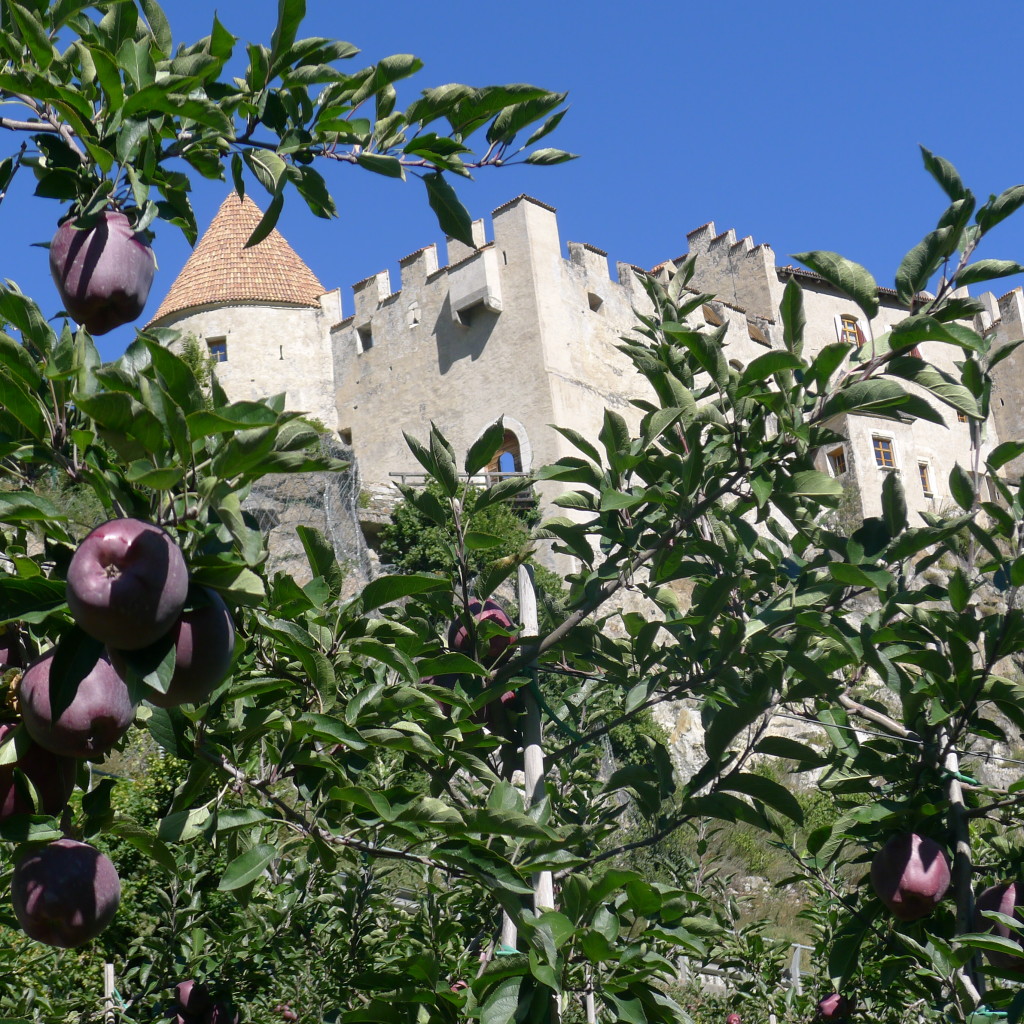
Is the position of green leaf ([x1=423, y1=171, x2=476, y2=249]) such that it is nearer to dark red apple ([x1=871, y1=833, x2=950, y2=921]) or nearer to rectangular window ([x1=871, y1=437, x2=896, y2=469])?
dark red apple ([x1=871, y1=833, x2=950, y2=921])

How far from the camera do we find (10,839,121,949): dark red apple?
1548mm

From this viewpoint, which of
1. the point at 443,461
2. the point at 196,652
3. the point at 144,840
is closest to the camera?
the point at 196,652

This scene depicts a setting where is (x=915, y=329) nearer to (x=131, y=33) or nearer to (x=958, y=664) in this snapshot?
(x=958, y=664)

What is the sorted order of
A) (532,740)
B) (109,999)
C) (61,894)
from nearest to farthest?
(61,894)
(532,740)
(109,999)

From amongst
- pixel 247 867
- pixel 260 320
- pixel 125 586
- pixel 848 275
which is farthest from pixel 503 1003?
pixel 260 320

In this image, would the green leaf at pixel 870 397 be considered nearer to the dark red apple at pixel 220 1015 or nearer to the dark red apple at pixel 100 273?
the dark red apple at pixel 100 273

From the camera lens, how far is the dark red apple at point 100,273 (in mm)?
1737

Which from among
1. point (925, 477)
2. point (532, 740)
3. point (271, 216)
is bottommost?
point (532, 740)

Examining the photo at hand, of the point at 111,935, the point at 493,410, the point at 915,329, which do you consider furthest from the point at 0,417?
the point at 493,410

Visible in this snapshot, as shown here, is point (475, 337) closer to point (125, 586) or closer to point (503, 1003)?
point (503, 1003)

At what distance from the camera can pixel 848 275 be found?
→ 2135 mm

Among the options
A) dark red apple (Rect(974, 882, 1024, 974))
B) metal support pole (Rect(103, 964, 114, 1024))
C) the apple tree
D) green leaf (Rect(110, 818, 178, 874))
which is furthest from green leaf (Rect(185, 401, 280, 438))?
metal support pole (Rect(103, 964, 114, 1024))

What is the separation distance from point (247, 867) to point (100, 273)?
99 cm

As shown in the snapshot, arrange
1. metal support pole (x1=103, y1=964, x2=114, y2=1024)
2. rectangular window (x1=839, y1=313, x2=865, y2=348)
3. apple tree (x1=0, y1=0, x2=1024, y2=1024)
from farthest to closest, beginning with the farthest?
rectangular window (x1=839, y1=313, x2=865, y2=348) < metal support pole (x1=103, y1=964, x2=114, y2=1024) < apple tree (x1=0, y1=0, x2=1024, y2=1024)
